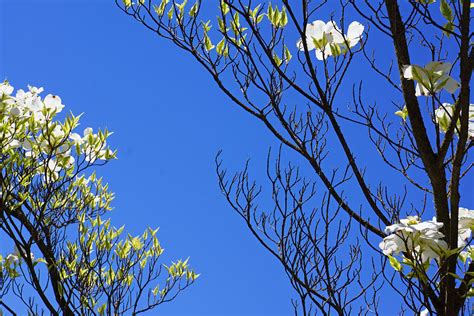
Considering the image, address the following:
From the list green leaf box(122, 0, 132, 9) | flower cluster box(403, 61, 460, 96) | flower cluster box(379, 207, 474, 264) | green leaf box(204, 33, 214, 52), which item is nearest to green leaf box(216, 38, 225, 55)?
green leaf box(204, 33, 214, 52)

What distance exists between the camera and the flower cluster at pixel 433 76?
4.81 ft

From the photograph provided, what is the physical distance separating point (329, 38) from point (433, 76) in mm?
403

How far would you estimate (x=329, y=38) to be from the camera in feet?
5.80

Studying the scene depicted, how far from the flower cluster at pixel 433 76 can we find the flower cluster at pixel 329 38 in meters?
0.33

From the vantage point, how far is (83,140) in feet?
8.83

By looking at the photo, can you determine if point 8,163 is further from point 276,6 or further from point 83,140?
point 276,6

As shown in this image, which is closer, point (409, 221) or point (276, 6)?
point (409, 221)

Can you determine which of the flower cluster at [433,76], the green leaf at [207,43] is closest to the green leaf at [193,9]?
the green leaf at [207,43]

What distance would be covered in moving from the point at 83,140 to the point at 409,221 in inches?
68.3

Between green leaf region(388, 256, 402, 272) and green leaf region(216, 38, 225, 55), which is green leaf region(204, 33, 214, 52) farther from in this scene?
green leaf region(388, 256, 402, 272)

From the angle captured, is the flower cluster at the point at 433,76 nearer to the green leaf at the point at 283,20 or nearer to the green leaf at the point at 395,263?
the green leaf at the point at 395,263

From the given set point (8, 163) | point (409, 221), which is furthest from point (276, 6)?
point (8, 163)

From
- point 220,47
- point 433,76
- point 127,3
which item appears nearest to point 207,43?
point 220,47

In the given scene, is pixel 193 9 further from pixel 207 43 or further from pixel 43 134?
pixel 43 134
